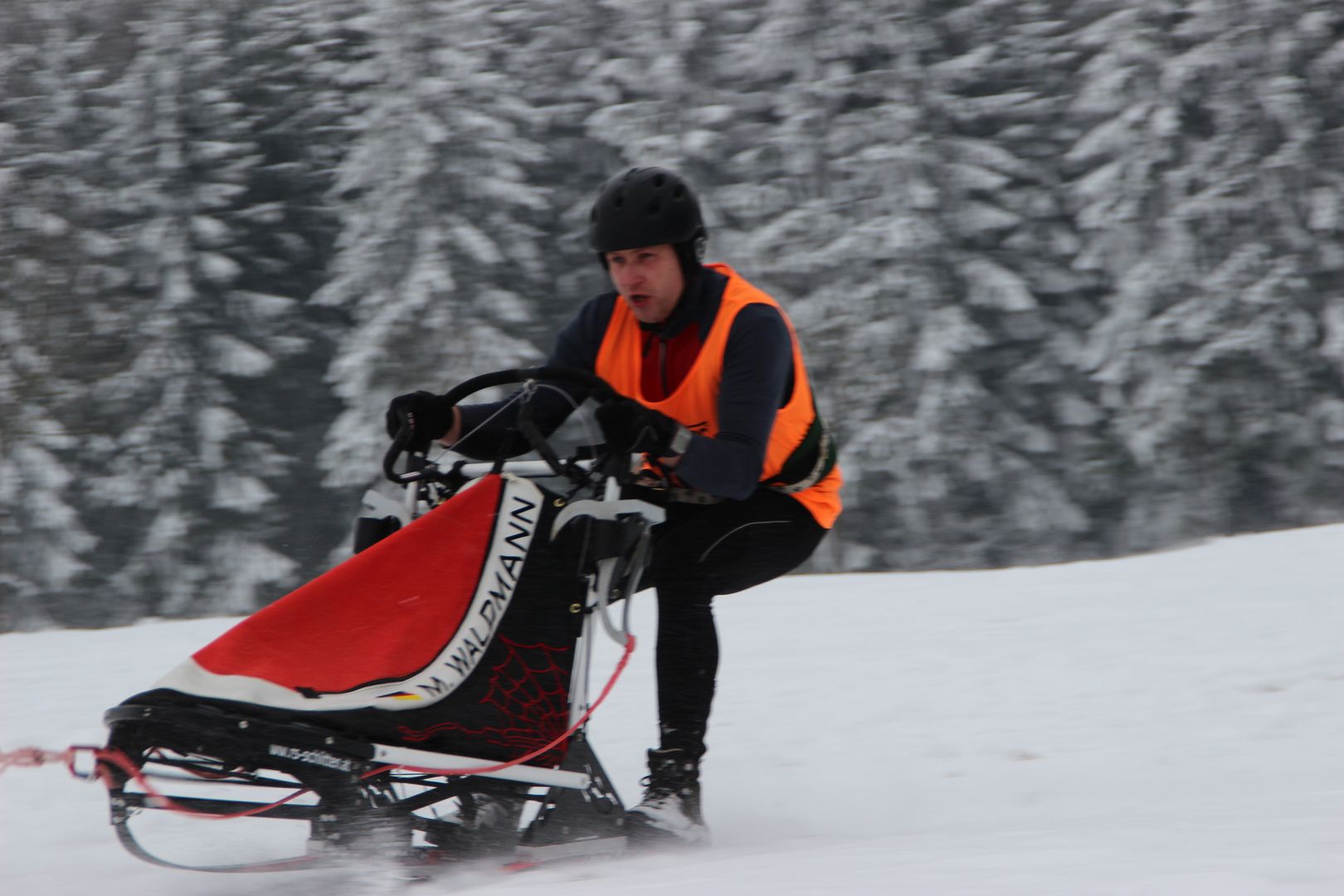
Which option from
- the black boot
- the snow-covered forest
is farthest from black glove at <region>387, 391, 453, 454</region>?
the snow-covered forest

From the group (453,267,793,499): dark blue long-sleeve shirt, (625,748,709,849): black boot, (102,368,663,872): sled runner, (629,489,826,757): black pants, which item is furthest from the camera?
(629,489,826,757): black pants

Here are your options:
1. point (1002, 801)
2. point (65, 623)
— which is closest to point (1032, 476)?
point (1002, 801)

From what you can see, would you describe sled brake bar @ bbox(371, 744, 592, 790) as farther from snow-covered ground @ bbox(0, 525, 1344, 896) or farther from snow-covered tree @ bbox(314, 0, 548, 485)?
snow-covered tree @ bbox(314, 0, 548, 485)

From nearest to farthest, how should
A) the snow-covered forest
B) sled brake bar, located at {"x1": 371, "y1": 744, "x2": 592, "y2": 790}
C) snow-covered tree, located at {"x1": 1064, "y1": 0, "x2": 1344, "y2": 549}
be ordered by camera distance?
1. sled brake bar, located at {"x1": 371, "y1": 744, "x2": 592, "y2": 790}
2. snow-covered tree, located at {"x1": 1064, "y1": 0, "x2": 1344, "y2": 549}
3. the snow-covered forest

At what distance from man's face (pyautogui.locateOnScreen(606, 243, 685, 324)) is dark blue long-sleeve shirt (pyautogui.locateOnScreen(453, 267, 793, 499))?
0.04 metres

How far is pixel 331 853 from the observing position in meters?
2.32

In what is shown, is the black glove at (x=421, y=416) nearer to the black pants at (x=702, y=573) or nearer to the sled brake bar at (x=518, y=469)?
the sled brake bar at (x=518, y=469)

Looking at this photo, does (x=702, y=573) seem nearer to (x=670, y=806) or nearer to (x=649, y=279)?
(x=670, y=806)

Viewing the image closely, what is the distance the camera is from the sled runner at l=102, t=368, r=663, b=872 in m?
2.21

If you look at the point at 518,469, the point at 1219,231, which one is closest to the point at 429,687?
the point at 518,469

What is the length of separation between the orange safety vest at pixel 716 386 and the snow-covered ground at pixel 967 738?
963 mm

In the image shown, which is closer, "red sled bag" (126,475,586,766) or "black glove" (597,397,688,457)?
"red sled bag" (126,475,586,766)

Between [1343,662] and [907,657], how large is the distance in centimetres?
176

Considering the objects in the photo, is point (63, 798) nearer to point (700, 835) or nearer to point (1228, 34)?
point (700, 835)
